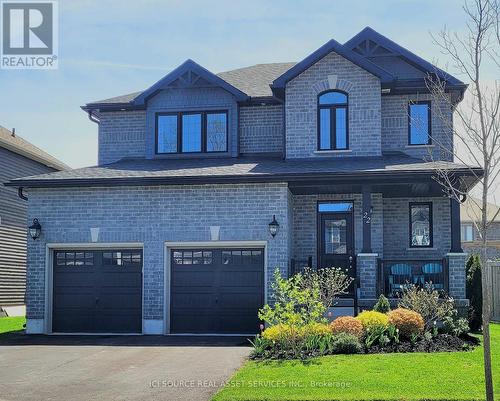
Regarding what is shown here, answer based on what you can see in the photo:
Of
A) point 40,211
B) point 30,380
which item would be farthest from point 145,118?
point 30,380

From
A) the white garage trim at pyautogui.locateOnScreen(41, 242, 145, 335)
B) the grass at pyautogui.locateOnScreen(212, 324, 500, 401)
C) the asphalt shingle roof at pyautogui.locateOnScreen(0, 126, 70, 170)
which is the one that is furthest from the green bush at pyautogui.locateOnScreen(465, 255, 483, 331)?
the asphalt shingle roof at pyautogui.locateOnScreen(0, 126, 70, 170)

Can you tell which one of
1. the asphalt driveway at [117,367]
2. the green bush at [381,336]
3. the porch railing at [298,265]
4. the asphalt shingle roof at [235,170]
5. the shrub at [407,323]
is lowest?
the asphalt driveway at [117,367]

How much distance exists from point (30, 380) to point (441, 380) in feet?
21.4

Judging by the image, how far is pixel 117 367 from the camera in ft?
40.2

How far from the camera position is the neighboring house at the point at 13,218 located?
25.6m

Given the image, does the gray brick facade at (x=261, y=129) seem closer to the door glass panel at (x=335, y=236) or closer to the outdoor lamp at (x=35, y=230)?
the door glass panel at (x=335, y=236)

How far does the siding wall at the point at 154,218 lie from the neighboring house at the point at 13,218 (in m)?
8.15

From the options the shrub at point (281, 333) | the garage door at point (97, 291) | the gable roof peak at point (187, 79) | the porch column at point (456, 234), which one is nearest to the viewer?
the shrub at point (281, 333)

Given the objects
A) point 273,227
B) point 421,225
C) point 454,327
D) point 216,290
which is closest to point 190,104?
point 273,227

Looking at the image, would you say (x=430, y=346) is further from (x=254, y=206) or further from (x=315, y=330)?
(x=254, y=206)

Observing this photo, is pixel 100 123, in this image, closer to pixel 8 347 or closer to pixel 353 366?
pixel 8 347

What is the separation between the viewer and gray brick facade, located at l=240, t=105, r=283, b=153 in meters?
20.2

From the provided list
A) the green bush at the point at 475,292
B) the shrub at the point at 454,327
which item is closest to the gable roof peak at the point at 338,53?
the green bush at the point at 475,292

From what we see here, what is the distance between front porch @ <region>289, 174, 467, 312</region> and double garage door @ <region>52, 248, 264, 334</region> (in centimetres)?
136
